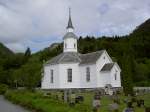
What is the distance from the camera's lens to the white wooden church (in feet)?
204

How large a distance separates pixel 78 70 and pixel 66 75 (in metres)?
Answer: 2.68

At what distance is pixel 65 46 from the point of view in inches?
2844

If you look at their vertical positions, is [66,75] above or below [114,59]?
below

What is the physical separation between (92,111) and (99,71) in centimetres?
3914

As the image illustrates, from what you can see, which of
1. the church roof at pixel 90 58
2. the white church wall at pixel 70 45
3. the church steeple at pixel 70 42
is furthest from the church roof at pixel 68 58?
the church steeple at pixel 70 42

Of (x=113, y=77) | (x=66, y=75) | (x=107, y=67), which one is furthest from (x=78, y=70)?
(x=113, y=77)

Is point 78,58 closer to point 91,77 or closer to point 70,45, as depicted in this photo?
point 70,45

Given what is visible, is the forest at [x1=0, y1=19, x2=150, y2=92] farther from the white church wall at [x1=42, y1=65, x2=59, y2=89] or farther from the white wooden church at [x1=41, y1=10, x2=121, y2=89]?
the white wooden church at [x1=41, y1=10, x2=121, y2=89]

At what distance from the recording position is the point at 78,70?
66.4m

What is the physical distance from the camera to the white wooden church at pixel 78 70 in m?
62.2

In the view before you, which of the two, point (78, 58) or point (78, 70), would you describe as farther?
point (78, 58)

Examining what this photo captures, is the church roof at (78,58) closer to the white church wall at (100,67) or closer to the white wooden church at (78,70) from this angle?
the white wooden church at (78,70)

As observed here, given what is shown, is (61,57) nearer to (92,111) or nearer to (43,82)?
(43,82)

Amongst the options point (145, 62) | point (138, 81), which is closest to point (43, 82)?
point (138, 81)
